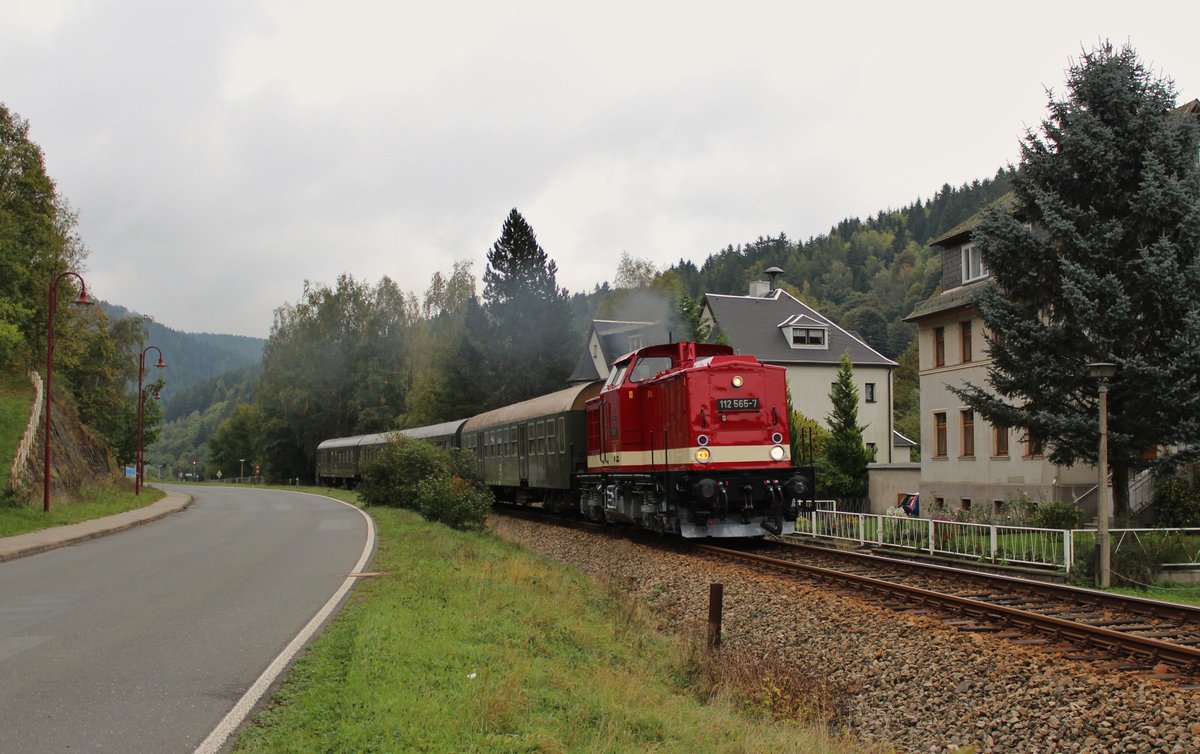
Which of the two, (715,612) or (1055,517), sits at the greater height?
(1055,517)

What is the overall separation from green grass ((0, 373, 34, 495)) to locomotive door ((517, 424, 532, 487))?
1365 cm

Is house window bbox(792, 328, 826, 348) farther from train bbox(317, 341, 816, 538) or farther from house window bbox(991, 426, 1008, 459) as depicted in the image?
train bbox(317, 341, 816, 538)

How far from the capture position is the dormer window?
169ft

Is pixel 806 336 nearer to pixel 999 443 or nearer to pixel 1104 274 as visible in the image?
pixel 999 443

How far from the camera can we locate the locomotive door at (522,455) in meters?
29.6

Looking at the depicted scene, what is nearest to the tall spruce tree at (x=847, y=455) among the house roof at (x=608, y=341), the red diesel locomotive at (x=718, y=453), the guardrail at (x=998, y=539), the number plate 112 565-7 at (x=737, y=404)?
the guardrail at (x=998, y=539)

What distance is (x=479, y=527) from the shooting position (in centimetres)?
2445

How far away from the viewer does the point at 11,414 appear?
31922 mm

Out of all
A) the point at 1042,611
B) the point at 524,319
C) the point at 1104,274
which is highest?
the point at 524,319

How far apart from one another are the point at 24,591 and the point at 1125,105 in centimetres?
2034

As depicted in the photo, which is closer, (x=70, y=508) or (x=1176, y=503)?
(x=1176, y=503)

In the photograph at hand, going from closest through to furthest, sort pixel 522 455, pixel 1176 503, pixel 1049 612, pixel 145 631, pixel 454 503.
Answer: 1. pixel 145 631
2. pixel 1049 612
3. pixel 1176 503
4. pixel 454 503
5. pixel 522 455

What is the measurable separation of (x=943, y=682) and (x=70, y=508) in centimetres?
2663

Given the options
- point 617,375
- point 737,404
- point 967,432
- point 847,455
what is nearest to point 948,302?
point 967,432
